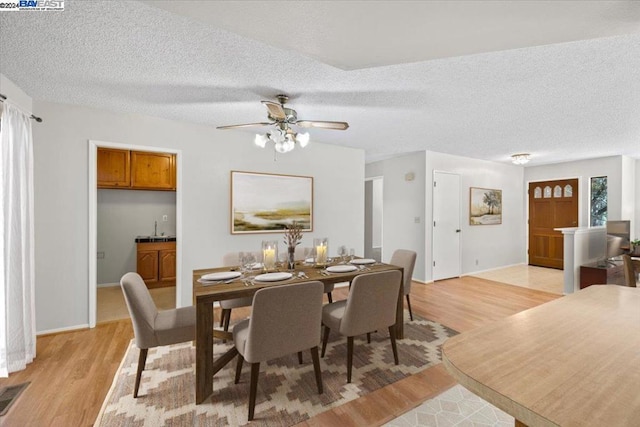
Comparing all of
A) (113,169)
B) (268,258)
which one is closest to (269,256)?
(268,258)

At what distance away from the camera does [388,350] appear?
8.30 ft

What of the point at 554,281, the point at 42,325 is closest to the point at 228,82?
the point at 42,325

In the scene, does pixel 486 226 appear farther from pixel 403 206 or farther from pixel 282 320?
pixel 282 320

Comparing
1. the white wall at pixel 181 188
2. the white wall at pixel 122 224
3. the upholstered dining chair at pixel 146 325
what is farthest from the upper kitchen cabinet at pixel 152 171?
the upholstered dining chair at pixel 146 325

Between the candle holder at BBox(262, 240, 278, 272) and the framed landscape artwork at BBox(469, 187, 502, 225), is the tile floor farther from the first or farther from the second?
the framed landscape artwork at BBox(469, 187, 502, 225)

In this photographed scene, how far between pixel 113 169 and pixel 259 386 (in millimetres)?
3899

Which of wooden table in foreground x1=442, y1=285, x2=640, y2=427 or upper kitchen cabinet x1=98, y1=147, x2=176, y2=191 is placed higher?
upper kitchen cabinet x1=98, y1=147, x2=176, y2=191

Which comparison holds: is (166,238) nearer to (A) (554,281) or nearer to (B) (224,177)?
(B) (224,177)

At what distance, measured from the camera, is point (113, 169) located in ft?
13.5

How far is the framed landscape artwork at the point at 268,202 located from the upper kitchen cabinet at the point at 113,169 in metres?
1.86

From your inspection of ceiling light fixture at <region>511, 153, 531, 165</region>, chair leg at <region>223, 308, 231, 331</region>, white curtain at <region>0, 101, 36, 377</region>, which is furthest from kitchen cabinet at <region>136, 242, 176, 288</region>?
ceiling light fixture at <region>511, 153, 531, 165</region>

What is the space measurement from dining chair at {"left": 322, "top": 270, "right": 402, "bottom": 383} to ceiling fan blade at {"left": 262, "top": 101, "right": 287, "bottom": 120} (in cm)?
147

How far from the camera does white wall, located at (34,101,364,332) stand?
9.27ft

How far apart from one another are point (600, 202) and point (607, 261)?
6.72 feet
